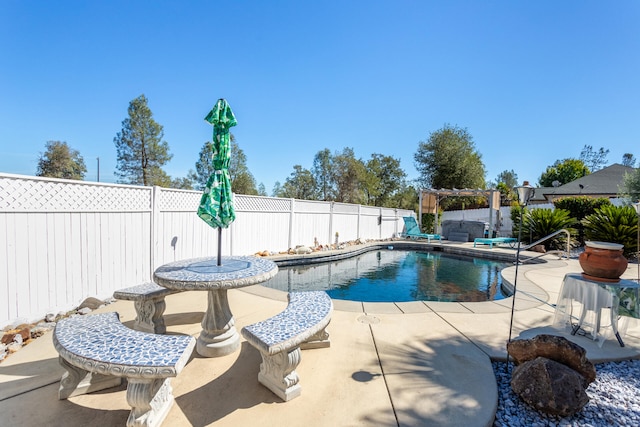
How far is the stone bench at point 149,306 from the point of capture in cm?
285

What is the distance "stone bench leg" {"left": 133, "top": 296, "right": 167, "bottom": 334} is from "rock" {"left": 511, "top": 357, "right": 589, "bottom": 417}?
11.4ft

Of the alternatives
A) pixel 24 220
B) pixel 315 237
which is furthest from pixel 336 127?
pixel 24 220

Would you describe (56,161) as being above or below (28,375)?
above

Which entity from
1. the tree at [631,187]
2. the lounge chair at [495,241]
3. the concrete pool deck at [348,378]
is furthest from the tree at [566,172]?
the concrete pool deck at [348,378]

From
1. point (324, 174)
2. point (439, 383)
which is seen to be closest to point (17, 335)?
point (439, 383)

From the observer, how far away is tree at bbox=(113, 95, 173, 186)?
21.2 meters

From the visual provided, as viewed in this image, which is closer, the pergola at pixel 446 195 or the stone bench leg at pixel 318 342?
the stone bench leg at pixel 318 342

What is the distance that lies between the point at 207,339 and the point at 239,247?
191 inches

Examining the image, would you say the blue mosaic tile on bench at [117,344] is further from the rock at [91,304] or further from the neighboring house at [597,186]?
the neighboring house at [597,186]

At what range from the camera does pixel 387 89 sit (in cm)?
1185

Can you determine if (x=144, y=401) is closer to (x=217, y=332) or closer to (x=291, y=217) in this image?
(x=217, y=332)

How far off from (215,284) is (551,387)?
2.71m

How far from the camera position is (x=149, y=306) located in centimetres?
294

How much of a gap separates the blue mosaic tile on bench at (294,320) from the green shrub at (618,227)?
9788mm
